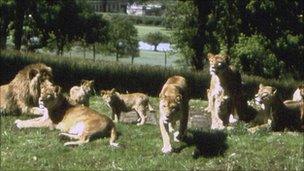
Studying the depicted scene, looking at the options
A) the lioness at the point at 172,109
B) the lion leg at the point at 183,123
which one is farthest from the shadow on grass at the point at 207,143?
the lioness at the point at 172,109

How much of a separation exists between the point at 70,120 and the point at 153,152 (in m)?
2.03

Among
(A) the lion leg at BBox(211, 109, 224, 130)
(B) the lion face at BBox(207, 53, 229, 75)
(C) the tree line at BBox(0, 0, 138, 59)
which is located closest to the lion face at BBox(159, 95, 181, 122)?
(B) the lion face at BBox(207, 53, 229, 75)

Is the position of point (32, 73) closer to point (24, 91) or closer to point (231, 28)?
point (24, 91)

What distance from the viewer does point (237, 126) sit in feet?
54.7

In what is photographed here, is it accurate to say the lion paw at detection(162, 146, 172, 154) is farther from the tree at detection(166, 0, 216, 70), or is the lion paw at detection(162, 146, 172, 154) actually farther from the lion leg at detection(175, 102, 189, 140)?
the tree at detection(166, 0, 216, 70)

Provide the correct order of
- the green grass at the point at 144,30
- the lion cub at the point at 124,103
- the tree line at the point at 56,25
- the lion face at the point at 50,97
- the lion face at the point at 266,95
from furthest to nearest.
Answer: the green grass at the point at 144,30 → the tree line at the point at 56,25 → the lion cub at the point at 124,103 → the lion face at the point at 266,95 → the lion face at the point at 50,97

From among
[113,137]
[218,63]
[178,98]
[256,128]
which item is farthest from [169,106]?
[256,128]

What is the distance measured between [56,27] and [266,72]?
65.2 feet

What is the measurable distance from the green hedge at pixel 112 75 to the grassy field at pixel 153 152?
1347 centimetres

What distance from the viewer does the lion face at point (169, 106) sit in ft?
44.0

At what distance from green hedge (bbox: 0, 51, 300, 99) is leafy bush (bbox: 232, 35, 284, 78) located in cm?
1542

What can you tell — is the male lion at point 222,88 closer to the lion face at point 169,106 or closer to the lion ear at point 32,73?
the lion face at point 169,106

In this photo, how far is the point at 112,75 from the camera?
30.0m

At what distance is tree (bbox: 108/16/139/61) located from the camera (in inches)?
3061
